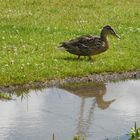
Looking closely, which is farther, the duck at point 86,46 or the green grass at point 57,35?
the duck at point 86,46

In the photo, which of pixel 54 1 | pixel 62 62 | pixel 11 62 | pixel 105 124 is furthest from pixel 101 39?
pixel 54 1

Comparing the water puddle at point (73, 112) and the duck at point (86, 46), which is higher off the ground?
the duck at point (86, 46)

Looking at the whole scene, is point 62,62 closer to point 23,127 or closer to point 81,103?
point 81,103

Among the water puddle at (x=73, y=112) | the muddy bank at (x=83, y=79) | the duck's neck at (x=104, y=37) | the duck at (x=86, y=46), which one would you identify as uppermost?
the duck's neck at (x=104, y=37)

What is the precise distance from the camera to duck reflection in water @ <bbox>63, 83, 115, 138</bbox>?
11.6 metres

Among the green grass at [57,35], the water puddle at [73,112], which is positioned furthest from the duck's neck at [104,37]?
the water puddle at [73,112]

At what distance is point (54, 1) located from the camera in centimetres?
2803

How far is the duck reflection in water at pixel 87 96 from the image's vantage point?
11.6 metres

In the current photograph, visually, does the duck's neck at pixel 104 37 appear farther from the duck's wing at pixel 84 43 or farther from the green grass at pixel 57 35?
the green grass at pixel 57 35

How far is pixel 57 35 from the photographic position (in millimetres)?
20078

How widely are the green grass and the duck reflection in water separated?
704mm

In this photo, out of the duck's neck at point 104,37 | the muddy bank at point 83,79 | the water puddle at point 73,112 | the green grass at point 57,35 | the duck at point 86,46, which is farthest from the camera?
the duck's neck at point 104,37

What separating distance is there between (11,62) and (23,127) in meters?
5.06

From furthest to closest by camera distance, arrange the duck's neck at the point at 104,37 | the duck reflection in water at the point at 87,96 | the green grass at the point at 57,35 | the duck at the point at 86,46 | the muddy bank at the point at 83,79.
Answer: the duck's neck at the point at 104,37 < the duck at the point at 86,46 < the green grass at the point at 57,35 < the muddy bank at the point at 83,79 < the duck reflection in water at the point at 87,96
